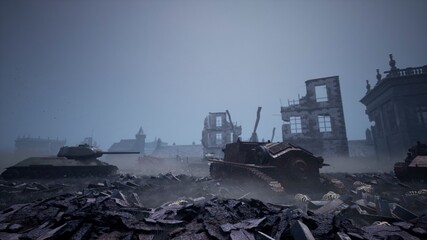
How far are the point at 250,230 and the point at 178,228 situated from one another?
1385 mm

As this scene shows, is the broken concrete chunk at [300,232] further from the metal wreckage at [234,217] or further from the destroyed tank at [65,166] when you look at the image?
the destroyed tank at [65,166]

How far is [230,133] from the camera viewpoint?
3750 centimetres

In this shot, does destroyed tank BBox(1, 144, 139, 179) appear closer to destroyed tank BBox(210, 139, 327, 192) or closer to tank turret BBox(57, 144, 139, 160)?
tank turret BBox(57, 144, 139, 160)

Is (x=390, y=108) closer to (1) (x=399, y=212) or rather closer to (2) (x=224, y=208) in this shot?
(1) (x=399, y=212)

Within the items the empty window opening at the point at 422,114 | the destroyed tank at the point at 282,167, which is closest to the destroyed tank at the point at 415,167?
the destroyed tank at the point at 282,167

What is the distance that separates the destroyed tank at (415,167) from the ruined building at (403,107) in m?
11.4

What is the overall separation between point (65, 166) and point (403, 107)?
95.4 feet

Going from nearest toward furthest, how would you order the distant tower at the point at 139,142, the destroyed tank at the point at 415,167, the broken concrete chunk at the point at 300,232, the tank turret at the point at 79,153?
the broken concrete chunk at the point at 300,232
the destroyed tank at the point at 415,167
the tank turret at the point at 79,153
the distant tower at the point at 139,142

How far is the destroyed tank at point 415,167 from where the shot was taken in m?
8.44

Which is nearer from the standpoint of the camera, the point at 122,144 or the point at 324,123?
the point at 324,123

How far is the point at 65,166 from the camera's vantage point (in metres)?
13.6

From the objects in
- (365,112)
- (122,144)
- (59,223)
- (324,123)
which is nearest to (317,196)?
(59,223)

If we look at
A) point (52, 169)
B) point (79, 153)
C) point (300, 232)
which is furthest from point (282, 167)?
point (79, 153)

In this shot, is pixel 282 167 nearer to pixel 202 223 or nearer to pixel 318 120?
pixel 202 223
